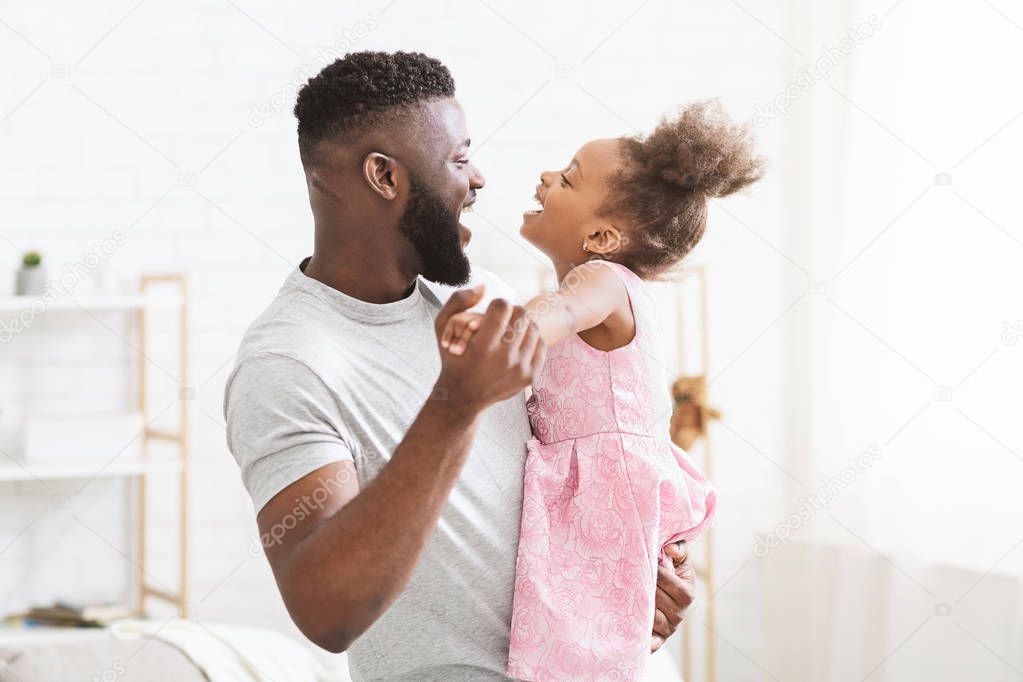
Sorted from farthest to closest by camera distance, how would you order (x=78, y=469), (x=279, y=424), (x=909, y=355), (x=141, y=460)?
(x=141, y=460), (x=78, y=469), (x=909, y=355), (x=279, y=424)

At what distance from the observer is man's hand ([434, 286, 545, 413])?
88 cm

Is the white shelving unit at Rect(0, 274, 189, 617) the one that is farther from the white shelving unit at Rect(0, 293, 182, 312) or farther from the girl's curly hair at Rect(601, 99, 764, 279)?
the girl's curly hair at Rect(601, 99, 764, 279)

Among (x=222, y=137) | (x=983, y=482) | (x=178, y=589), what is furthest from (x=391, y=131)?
(x=178, y=589)

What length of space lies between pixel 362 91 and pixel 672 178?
45 centimetres

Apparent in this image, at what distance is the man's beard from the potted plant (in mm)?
1949

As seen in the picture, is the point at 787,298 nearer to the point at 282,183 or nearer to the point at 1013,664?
the point at 1013,664

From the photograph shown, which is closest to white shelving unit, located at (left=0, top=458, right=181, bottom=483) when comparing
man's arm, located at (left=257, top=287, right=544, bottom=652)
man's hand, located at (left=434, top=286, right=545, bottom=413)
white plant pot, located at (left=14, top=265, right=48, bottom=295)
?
white plant pot, located at (left=14, top=265, right=48, bottom=295)

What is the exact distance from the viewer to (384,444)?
1.13m

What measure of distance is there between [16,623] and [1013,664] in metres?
2.60

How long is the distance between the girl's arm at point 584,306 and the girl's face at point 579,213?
87 mm

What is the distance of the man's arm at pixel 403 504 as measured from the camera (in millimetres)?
886

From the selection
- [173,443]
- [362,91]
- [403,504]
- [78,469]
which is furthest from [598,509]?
[173,443]

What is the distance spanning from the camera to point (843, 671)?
8.75ft

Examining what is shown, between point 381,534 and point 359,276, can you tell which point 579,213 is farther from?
point 381,534
